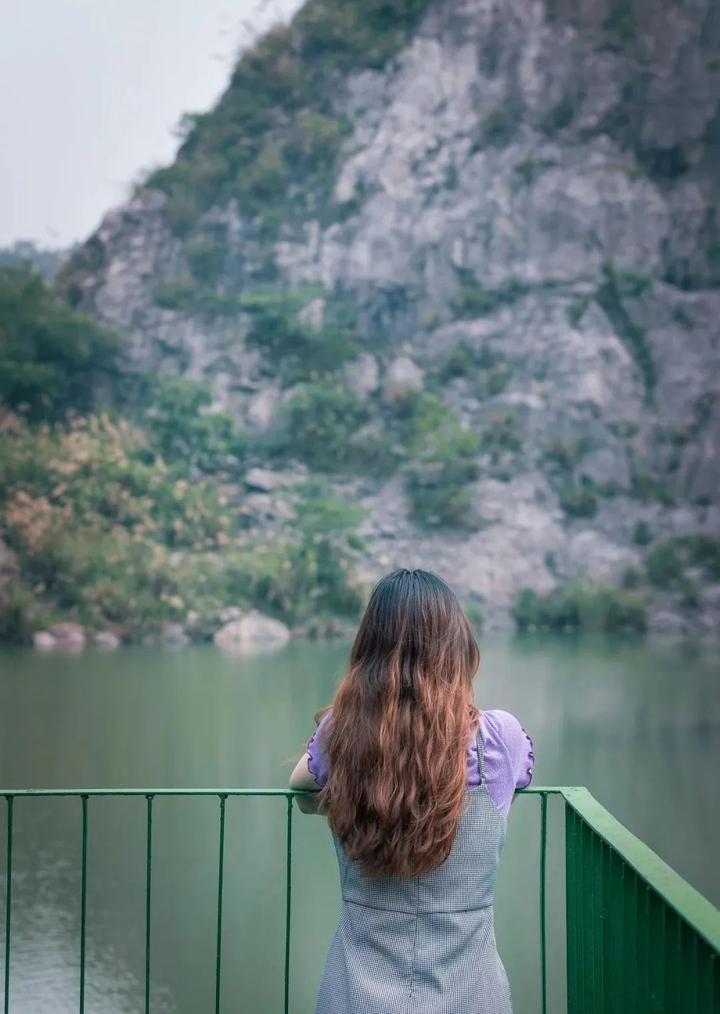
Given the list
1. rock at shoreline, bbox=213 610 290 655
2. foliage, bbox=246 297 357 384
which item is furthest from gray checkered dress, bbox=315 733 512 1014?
foliage, bbox=246 297 357 384

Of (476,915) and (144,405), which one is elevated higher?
(144,405)

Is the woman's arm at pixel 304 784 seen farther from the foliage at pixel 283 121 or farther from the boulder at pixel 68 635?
the foliage at pixel 283 121

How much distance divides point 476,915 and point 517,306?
14.9 meters

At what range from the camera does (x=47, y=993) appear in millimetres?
4477

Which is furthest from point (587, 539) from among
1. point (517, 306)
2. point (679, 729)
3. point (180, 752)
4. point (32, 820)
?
point (32, 820)

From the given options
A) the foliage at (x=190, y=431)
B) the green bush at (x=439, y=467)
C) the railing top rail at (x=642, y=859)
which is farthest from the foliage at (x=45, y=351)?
the railing top rail at (x=642, y=859)

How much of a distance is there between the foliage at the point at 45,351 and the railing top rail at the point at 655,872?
13.3 metres

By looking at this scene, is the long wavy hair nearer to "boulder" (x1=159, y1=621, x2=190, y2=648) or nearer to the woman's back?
the woman's back

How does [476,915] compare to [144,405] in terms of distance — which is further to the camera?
[144,405]

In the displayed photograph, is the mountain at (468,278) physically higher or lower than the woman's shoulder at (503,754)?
higher

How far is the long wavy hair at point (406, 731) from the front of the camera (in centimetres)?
118

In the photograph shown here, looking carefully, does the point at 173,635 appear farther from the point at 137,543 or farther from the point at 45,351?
the point at 45,351

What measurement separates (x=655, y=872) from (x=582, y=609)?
13339mm

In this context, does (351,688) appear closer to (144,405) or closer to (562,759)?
(562,759)
